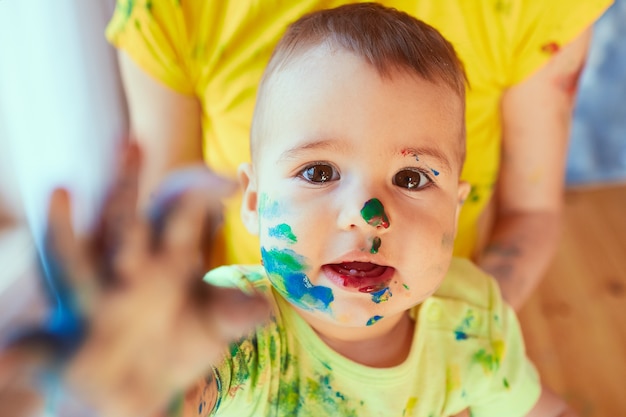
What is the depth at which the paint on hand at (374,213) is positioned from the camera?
0.44 metres

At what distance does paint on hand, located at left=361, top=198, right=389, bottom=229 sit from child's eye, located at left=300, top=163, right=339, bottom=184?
4 cm

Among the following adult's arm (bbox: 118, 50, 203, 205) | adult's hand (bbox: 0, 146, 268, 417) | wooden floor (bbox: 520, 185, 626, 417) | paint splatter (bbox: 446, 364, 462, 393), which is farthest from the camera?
wooden floor (bbox: 520, 185, 626, 417)

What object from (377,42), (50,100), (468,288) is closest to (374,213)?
(377,42)

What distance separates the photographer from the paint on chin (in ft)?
1.53

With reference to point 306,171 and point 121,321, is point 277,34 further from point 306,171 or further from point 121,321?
point 121,321

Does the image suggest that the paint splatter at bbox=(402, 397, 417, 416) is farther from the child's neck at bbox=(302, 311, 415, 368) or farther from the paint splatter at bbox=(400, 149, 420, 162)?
the paint splatter at bbox=(400, 149, 420, 162)

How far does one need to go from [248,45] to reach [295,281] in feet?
0.93

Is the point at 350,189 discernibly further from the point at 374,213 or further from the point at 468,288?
the point at 468,288

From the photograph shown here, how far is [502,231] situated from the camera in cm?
83

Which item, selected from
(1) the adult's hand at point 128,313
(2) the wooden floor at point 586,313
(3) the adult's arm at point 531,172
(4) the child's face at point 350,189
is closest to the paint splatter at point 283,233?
(4) the child's face at point 350,189

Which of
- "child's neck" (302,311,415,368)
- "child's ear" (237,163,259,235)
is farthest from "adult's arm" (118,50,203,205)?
"child's neck" (302,311,415,368)

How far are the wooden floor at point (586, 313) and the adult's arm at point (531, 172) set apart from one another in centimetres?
32

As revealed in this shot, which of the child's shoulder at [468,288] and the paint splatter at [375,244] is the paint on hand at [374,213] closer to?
the paint splatter at [375,244]

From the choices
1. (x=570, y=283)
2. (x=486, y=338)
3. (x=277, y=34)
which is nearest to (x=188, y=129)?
(x=277, y=34)
